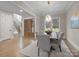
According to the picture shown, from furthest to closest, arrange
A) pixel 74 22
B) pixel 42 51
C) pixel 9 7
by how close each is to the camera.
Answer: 1. pixel 74 22
2. pixel 42 51
3. pixel 9 7

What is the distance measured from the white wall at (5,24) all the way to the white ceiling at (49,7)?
1.73 ft

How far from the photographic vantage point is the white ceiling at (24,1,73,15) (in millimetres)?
2658

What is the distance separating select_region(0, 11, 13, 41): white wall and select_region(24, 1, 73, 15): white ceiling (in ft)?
1.73

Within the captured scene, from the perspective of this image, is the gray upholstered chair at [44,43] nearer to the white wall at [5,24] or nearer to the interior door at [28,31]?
the interior door at [28,31]

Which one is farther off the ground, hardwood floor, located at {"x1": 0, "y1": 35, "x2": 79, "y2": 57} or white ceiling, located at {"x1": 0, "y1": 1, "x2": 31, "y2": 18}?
white ceiling, located at {"x1": 0, "y1": 1, "x2": 31, "y2": 18}

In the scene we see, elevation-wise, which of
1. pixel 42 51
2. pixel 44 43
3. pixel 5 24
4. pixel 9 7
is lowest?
pixel 42 51

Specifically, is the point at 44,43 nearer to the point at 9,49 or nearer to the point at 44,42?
the point at 44,42

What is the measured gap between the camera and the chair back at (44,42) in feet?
9.14

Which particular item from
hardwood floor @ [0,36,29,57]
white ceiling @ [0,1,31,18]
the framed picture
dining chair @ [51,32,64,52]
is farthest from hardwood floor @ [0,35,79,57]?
white ceiling @ [0,1,31,18]

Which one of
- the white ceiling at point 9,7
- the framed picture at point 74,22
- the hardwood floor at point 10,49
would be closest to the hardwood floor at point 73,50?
the hardwood floor at point 10,49

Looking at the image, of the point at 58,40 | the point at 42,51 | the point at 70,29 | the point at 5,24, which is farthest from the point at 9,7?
the point at 70,29

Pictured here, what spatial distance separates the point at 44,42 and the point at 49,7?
0.86 metres

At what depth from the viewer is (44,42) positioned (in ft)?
9.37

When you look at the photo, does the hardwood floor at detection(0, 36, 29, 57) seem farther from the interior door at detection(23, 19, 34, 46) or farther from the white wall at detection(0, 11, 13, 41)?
the interior door at detection(23, 19, 34, 46)
